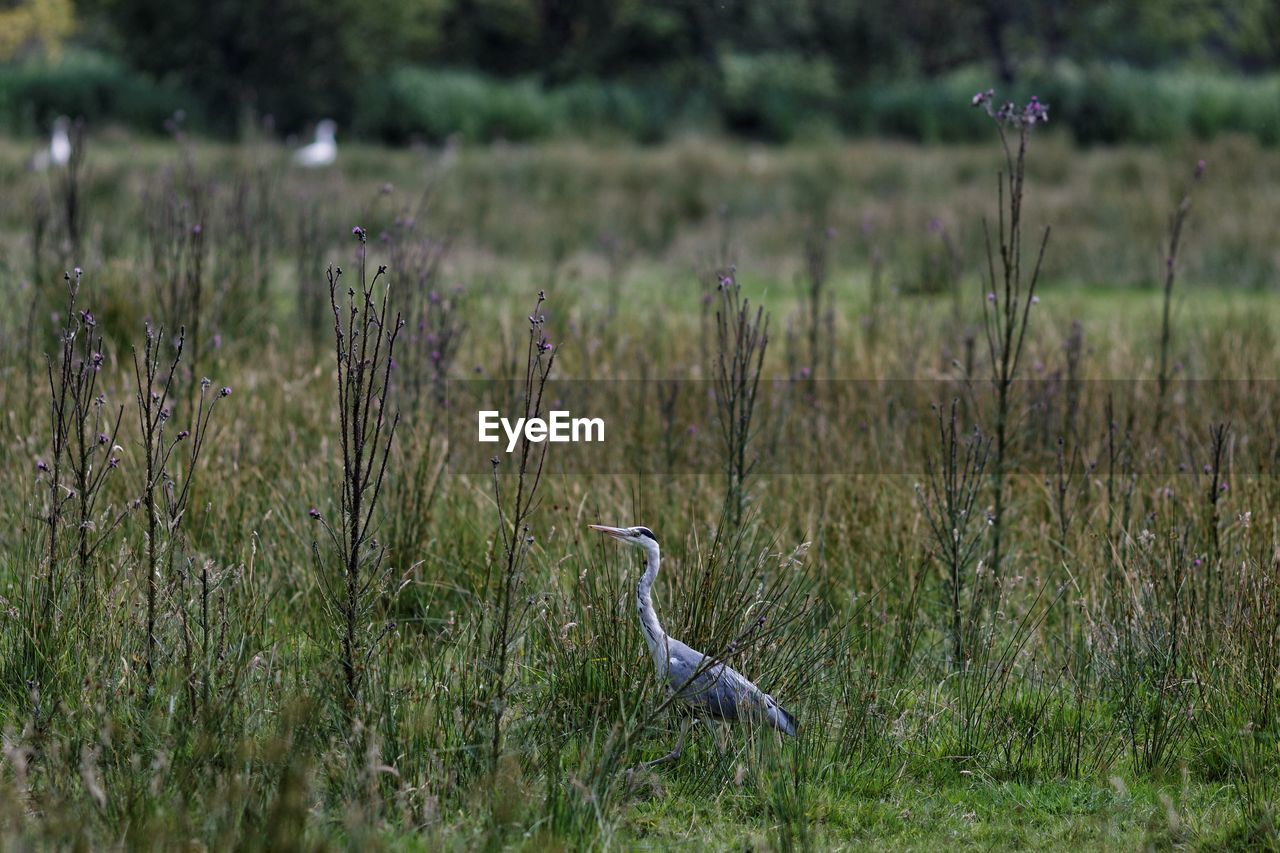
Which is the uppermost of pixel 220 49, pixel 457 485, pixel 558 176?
pixel 220 49

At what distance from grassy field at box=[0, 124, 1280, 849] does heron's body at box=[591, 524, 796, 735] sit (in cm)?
6

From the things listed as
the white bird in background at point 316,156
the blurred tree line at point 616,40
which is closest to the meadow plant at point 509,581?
the white bird in background at point 316,156

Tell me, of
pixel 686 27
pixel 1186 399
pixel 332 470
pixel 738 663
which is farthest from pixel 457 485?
pixel 686 27

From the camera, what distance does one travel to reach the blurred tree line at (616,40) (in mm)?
25375

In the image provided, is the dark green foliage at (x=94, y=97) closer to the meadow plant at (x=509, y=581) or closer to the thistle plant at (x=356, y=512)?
the meadow plant at (x=509, y=581)

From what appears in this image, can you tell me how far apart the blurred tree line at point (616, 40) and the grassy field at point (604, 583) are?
18.8 m

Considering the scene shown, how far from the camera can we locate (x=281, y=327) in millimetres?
7539

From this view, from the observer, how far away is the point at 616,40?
103 ft

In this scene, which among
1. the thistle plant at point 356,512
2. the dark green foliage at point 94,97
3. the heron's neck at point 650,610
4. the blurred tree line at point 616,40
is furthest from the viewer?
the blurred tree line at point 616,40

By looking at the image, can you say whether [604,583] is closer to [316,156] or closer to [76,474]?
[76,474]

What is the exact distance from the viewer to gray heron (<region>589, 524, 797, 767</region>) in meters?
3.47

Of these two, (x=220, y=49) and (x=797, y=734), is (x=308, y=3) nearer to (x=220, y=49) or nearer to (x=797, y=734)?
(x=220, y=49)

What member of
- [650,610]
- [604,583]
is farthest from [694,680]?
[604,583]

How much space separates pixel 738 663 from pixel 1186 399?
3.56 metres
